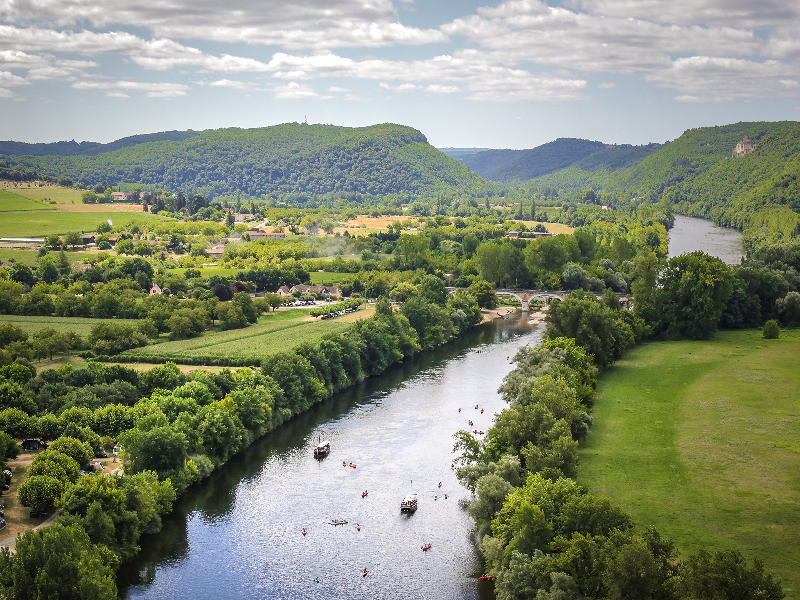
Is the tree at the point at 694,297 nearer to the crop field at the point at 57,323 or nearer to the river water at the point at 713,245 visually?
the river water at the point at 713,245

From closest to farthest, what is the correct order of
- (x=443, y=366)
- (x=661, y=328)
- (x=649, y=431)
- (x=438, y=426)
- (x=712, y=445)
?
(x=712, y=445), (x=649, y=431), (x=438, y=426), (x=443, y=366), (x=661, y=328)

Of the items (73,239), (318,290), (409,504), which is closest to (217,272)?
(318,290)

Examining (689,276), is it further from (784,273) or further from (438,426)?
(438,426)

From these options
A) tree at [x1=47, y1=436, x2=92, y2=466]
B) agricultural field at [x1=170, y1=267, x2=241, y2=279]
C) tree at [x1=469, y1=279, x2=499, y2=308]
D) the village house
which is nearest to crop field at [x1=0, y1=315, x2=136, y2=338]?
the village house

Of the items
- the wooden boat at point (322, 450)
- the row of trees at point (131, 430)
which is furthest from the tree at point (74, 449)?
the wooden boat at point (322, 450)

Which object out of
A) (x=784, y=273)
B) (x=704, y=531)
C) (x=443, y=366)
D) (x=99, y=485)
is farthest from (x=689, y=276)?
(x=99, y=485)
